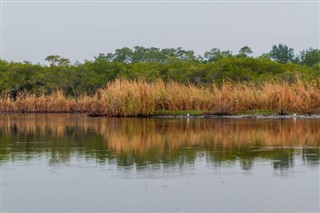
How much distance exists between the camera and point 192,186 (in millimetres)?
9875

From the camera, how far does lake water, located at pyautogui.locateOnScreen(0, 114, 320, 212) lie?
8.80 m

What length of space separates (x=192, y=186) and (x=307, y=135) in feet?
29.0

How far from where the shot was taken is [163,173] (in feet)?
36.4

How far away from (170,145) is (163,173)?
182 inches

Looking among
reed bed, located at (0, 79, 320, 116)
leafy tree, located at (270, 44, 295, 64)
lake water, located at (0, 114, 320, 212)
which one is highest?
leafy tree, located at (270, 44, 295, 64)

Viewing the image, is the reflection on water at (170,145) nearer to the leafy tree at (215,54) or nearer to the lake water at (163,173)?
the lake water at (163,173)

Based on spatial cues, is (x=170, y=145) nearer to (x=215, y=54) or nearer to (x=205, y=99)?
(x=205, y=99)

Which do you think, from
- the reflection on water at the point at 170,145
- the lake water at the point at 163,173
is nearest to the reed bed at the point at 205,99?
the reflection on water at the point at 170,145

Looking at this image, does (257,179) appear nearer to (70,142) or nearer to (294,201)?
(294,201)

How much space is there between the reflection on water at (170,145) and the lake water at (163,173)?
0.07ft

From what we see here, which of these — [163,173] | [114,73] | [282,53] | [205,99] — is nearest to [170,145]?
[163,173]

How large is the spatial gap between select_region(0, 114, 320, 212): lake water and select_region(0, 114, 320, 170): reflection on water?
0.02 meters

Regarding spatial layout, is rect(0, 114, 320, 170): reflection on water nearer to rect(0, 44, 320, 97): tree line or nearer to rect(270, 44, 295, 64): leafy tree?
rect(0, 44, 320, 97): tree line

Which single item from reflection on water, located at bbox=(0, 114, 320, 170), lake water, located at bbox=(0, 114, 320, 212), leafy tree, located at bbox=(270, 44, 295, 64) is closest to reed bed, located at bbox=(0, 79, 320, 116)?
reflection on water, located at bbox=(0, 114, 320, 170)
